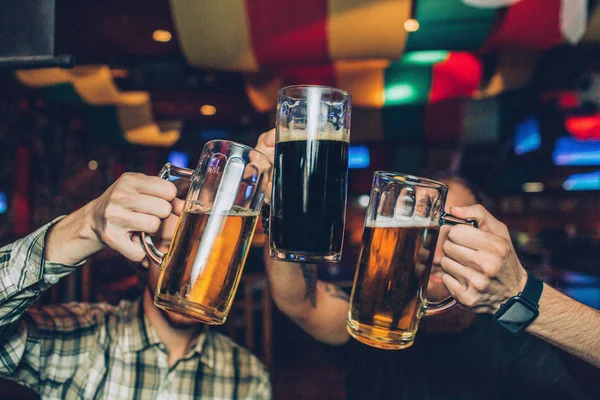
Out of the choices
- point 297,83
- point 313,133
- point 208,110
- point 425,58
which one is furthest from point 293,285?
point 208,110

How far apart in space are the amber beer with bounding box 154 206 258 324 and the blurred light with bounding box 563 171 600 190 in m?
7.22

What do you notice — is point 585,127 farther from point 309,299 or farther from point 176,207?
point 176,207

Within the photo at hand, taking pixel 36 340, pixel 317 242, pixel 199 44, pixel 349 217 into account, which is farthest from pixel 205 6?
pixel 349 217

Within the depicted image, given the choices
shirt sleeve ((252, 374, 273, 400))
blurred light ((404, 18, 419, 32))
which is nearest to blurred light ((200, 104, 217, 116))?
blurred light ((404, 18, 419, 32))

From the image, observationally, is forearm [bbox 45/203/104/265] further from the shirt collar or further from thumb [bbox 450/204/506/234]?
thumb [bbox 450/204/506/234]

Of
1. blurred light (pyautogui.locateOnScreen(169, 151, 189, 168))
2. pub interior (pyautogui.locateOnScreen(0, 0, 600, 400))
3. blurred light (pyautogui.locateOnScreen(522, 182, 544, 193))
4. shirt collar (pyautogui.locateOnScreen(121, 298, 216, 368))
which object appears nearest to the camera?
shirt collar (pyautogui.locateOnScreen(121, 298, 216, 368))

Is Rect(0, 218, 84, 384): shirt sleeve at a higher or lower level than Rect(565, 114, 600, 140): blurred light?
lower

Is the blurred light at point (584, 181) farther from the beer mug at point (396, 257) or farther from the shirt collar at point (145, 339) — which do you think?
the beer mug at point (396, 257)

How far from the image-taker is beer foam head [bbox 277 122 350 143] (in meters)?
0.69

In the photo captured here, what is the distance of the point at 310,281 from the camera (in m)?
1.36

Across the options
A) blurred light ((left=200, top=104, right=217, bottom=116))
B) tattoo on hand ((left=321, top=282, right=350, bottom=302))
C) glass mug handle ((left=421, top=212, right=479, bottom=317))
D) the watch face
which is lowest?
tattoo on hand ((left=321, top=282, right=350, bottom=302))

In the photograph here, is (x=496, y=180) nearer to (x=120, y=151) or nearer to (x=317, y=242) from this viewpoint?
(x=120, y=151)

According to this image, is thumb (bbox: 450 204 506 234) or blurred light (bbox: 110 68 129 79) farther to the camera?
blurred light (bbox: 110 68 129 79)

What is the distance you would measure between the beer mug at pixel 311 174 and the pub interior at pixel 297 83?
1.35 feet
